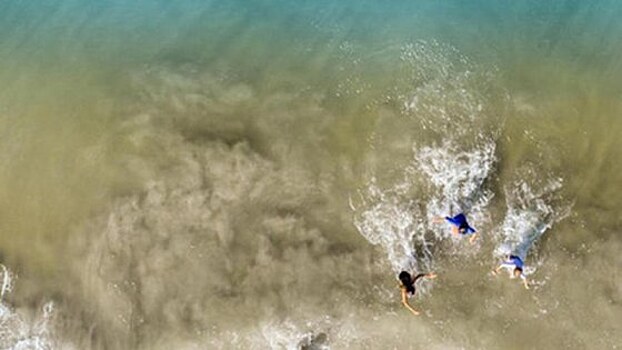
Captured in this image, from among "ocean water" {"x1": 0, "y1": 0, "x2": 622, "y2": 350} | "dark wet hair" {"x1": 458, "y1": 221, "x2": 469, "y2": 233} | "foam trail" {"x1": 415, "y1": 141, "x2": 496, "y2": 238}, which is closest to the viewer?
"dark wet hair" {"x1": 458, "y1": 221, "x2": 469, "y2": 233}

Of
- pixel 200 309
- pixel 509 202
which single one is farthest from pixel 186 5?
pixel 509 202

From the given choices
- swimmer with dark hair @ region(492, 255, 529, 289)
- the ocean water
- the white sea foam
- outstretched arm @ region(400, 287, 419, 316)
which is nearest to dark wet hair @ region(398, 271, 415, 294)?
outstretched arm @ region(400, 287, 419, 316)

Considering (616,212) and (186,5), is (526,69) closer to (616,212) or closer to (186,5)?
(616,212)

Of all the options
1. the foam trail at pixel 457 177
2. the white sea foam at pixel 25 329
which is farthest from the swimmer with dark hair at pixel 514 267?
the white sea foam at pixel 25 329

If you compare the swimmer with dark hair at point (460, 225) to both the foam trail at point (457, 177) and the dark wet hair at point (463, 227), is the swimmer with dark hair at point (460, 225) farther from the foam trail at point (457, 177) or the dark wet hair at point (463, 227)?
the foam trail at point (457, 177)

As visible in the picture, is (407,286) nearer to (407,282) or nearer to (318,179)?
(407,282)

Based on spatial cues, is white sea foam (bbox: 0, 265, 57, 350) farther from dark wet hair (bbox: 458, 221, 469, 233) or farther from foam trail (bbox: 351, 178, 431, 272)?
dark wet hair (bbox: 458, 221, 469, 233)
